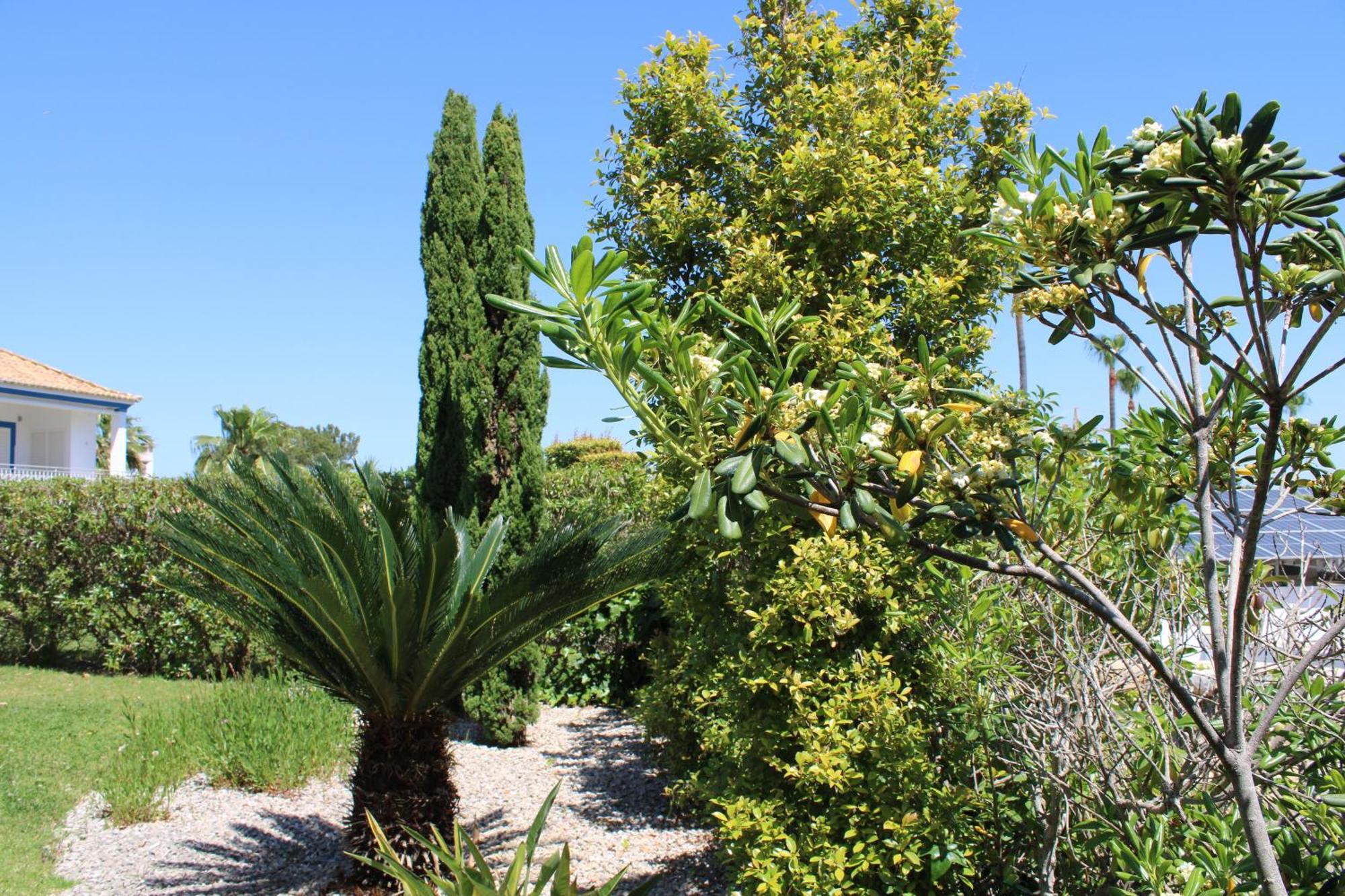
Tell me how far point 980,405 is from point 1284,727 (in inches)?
58.5

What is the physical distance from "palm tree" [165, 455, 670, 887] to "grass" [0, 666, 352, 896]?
1.82 m

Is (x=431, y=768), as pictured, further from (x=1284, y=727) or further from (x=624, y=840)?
(x=1284, y=727)

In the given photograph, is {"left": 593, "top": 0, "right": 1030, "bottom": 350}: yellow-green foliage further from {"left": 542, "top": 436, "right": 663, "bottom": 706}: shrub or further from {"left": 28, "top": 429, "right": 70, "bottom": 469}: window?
{"left": 28, "top": 429, "right": 70, "bottom": 469}: window

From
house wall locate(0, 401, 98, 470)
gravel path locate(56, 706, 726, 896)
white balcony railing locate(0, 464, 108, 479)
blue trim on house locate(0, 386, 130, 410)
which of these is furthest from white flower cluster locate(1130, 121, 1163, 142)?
house wall locate(0, 401, 98, 470)

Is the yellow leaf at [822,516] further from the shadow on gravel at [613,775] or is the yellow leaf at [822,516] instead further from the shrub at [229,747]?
the shrub at [229,747]

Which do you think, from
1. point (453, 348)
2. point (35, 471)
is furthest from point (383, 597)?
point (35, 471)

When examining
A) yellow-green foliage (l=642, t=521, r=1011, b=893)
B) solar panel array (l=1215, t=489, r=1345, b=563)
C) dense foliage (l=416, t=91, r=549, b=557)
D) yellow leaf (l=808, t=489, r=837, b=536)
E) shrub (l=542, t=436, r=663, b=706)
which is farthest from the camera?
shrub (l=542, t=436, r=663, b=706)

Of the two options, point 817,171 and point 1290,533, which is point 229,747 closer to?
point 817,171

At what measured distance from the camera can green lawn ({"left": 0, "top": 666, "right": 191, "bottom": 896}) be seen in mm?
5160

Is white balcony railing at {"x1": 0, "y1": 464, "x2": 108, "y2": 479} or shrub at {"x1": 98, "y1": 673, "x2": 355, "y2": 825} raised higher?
white balcony railing at {"x1": 0, "y1": 464, "x2": 108, "y2": 479}

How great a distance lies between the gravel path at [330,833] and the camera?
16.1 feet

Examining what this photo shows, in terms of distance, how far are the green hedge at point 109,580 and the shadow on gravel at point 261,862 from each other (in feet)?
16.4

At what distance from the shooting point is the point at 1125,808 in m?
2.86

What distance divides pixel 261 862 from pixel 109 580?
6686mm
